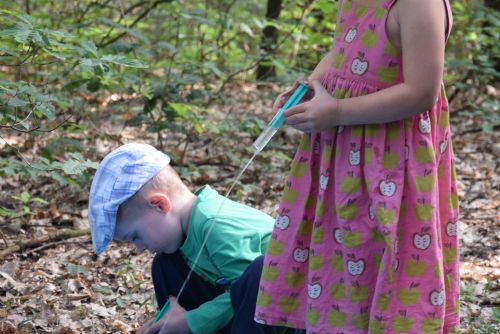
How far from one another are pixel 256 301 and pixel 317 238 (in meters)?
0.34

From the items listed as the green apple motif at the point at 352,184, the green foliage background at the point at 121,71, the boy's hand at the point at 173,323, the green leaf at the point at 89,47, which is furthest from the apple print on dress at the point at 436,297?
the green leaf at the point at 89,47

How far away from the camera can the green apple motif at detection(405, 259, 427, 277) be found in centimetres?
195

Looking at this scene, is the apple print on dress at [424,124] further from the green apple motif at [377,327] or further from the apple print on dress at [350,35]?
the green apple motif at [377,327]

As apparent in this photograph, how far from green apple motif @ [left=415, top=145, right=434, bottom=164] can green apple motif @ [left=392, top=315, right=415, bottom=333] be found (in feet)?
1.35

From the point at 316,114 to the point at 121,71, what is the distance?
4.40 m

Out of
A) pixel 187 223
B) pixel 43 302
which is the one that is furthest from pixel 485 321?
pixel 43 302

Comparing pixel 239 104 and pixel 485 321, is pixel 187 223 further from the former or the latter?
pixel 239 104

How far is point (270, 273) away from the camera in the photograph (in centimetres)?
212

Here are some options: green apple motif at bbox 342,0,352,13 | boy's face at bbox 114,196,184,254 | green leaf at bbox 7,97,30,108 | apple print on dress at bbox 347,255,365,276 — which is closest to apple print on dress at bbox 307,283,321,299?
apple print on dress at bbox 347,255,365,276

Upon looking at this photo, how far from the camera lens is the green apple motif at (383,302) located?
6.38ft

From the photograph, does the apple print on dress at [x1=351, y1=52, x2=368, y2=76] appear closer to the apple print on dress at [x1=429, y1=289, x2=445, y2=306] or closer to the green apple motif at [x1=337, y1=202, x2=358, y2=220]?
the green apple motif at [x1=337, y1=202, x2=358, y2=220]

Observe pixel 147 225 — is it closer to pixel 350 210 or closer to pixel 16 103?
pixel 350 210

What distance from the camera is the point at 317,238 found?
80.2 inches

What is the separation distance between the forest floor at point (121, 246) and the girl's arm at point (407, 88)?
1183 mm
